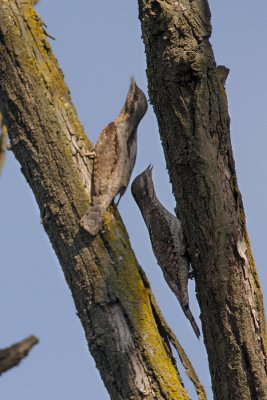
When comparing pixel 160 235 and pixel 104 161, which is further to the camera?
pixel 160 235

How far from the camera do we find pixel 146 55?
4.09 m

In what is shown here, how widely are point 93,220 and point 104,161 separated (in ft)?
1.98

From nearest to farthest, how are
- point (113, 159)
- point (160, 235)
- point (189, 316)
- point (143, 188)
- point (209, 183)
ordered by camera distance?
point (209, 183), point (113, 159), point (189, 316), point (160, 235), point (143, 188)

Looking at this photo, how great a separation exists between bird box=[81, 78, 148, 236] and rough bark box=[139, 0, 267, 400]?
416mm

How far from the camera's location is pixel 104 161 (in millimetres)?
4508

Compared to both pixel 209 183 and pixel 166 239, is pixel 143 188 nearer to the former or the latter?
pixel 166 239

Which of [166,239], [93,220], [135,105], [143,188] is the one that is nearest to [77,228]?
[93,220]

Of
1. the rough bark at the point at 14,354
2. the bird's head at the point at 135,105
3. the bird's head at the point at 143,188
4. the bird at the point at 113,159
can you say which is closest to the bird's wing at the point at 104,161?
the bird at the point at 113,159

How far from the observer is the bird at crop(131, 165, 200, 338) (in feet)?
16.2

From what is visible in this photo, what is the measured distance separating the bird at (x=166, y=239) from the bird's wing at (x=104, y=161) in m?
0.52

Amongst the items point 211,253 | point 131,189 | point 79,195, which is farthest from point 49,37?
point 131,189

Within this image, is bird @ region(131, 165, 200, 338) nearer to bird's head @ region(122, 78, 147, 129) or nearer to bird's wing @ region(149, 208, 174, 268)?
bird's wing @ region(149, 208, 174, 268)

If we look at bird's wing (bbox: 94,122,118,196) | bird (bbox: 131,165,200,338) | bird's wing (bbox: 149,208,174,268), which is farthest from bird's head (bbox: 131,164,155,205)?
bird's wing (bbox: 94,122,118,196)

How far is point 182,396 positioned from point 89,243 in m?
0.90
